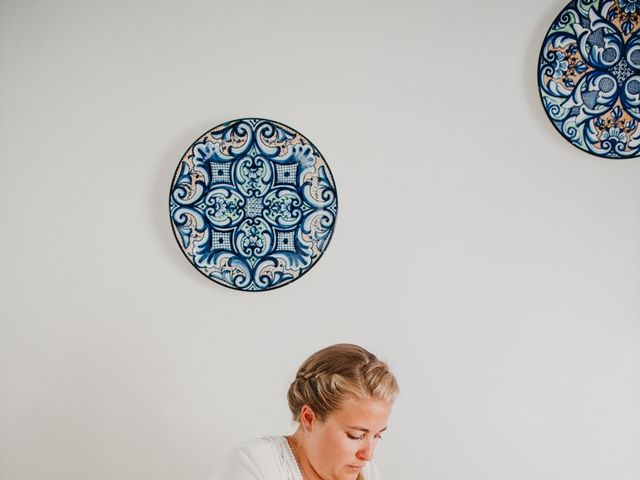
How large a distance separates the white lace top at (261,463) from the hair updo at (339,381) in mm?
97

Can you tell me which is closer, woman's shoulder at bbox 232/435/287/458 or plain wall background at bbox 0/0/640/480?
woman's shoulder at bbox 232/435/287/458

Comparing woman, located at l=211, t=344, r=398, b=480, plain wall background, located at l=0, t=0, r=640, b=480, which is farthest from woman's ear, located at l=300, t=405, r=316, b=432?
plain wall background, located at l=0, t=0, r=640, b=480

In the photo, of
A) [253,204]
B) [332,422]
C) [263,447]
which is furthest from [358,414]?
[253,204]

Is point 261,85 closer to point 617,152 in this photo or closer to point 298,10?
point 298,10

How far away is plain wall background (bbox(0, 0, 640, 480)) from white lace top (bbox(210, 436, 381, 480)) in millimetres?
437

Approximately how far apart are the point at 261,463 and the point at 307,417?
0.15 meters

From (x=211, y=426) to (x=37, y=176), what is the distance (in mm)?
915

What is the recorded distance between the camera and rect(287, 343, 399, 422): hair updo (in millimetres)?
1491

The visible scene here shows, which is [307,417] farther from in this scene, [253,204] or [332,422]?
[253,204]

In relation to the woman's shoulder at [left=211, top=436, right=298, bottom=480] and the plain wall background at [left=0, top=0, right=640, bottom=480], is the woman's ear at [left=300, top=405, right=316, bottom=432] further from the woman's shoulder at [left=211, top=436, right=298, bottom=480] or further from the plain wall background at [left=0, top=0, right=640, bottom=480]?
the plain wall background at [left=0, top=0, right=640, bottom=480]

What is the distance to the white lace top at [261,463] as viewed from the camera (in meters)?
1.48

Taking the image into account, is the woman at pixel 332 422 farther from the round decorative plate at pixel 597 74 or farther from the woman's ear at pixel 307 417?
the round decorative plate at pixel 597 74

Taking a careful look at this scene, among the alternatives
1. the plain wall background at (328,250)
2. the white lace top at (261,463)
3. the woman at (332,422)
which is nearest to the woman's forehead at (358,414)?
the woman at (332,422)

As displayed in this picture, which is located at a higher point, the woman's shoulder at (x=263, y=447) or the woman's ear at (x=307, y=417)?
the woman's ear at (x=307, y=417)
